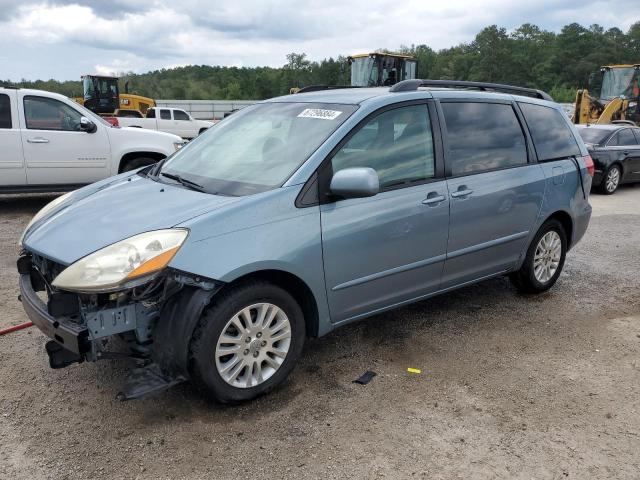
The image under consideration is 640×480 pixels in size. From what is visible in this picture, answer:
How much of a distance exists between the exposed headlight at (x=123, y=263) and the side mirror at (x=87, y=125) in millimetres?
6157

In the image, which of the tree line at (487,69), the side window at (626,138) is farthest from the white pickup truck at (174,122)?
the tree line at (487,69)

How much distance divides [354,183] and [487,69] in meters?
81.2

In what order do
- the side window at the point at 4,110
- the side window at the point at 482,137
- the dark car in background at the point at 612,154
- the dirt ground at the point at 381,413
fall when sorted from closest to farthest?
the dirt ground at the point at 381,413 < the side window at the point at 482,137 < the side window at the point at 4,110 < the dark car in background at the point at 612,154

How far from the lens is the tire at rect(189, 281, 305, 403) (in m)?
2.94

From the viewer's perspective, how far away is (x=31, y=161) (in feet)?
26.3

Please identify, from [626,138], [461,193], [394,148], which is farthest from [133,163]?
[626,138]

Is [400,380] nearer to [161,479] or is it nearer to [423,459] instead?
[423,459]

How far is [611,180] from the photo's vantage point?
39.3 feet

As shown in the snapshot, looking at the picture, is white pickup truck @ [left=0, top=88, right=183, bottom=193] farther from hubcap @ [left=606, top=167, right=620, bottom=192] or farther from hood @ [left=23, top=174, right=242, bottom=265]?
hubcap @ [left=606, top=167, right=620, bottom=192]

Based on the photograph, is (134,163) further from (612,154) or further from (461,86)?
(612,154)

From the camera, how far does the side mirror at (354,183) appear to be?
3230mm

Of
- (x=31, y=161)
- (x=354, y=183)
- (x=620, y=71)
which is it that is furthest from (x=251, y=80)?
(x=354, y=183)

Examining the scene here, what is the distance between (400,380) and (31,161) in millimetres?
6730

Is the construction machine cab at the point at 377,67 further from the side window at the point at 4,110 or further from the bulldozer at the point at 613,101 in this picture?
the side window at the point at 4,110
